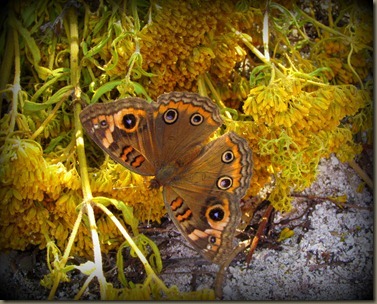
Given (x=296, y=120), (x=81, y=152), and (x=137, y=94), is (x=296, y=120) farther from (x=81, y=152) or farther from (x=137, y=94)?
(x=81, y=152)

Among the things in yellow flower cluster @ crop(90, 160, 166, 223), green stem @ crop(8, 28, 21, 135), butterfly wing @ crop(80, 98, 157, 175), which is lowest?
yellow flower cluster @ crop(90, 160, 166, 223)

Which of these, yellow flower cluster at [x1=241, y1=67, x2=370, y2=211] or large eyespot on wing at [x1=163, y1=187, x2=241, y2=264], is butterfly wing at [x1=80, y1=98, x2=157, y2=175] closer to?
large eyespot on wing at [x1=163, y1=187, x2=241, y2=264]

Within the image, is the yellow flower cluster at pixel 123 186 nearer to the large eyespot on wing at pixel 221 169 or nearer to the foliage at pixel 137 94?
the foliage at pixel 137 94

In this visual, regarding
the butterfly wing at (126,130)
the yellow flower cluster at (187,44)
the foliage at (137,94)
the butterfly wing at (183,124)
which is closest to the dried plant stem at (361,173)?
the foliage at (137,94)

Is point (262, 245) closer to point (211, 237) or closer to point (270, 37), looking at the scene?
point (211, 237)

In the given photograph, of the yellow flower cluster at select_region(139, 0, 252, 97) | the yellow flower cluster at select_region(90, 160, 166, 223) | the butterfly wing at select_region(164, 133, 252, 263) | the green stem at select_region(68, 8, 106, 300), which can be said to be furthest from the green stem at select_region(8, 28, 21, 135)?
the butterfly wing at select_region(164, 133, 252, 263)

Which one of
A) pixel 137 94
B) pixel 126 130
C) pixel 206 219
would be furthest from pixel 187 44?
pixel 206 219

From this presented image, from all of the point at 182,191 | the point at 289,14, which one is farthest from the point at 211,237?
the point at 289,14

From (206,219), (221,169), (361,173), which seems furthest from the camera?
(361,173)
